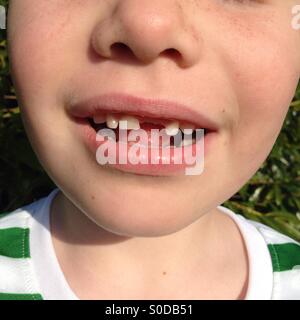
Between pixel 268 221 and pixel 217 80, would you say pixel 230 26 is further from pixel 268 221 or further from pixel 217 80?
pixel 268 221

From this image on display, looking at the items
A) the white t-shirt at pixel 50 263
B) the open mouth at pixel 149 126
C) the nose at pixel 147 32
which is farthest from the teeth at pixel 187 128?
the white t-shirt at pixel 50 263

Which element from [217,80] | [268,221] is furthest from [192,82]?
[268,221]

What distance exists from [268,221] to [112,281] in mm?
788

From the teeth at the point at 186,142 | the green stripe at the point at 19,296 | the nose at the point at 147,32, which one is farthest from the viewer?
the green stripe at the point at 19,296

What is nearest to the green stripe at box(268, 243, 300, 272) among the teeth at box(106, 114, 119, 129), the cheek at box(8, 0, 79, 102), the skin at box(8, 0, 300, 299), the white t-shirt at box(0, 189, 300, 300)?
the white t-shirt at box(0, 189, 300, 300)

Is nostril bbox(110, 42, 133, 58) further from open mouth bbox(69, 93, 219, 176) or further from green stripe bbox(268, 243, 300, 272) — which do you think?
green stripe bbox(268, 243, 300, 272)

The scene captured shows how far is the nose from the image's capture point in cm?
65

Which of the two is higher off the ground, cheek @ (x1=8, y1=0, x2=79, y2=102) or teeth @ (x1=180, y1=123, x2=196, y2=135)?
cheek @ (x1=8, y1=0, x2=79, y2=102)

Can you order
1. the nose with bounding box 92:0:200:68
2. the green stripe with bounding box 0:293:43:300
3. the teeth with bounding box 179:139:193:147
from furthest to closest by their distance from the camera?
the green stripe with bounding box 0:293:43:300
the teeth with bounding box 179:139:193:147
the nose with bounding box 92:0:200:68

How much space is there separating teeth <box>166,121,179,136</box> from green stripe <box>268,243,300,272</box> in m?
0.35

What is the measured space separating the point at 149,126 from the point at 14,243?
1.22ft

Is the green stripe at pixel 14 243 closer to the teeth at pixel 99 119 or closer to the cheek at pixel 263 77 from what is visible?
the teeth at pixel 99 119

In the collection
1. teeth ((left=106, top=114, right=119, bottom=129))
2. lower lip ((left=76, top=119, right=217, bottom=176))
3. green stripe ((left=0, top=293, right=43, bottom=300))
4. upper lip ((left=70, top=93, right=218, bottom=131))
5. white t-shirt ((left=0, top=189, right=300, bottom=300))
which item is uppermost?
upper lip ((left=70, top=93, right=218, bottom=131))

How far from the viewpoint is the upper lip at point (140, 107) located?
0.68 meters
